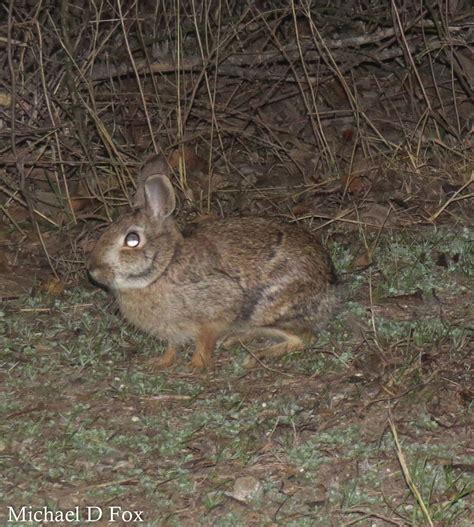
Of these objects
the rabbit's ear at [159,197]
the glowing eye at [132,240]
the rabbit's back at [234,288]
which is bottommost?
the rabbit's back at [234,288]

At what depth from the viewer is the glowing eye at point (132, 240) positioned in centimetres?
500

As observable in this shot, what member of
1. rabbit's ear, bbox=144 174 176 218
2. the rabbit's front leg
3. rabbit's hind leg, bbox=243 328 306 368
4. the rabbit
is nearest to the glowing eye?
the rabbit

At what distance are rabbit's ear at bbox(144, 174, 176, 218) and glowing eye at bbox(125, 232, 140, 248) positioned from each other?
0.15m

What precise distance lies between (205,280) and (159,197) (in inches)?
17.3

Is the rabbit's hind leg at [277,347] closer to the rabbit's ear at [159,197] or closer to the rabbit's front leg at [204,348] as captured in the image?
the rabbit's front leg at [204,348]

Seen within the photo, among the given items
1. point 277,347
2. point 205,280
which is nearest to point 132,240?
point 205,280

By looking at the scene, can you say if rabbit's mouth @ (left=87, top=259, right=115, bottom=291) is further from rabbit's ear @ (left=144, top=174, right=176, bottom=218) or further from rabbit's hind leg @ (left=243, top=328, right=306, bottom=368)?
rabbit's hind leg @ (left=243, top=328, right=306, bottom=368)

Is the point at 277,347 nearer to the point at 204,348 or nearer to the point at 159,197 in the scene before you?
the point at 204,348

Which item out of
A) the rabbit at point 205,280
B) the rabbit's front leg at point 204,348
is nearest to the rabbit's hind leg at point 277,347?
the rabbit at point 205,280

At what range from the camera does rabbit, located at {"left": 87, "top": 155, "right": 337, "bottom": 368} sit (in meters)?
5.02

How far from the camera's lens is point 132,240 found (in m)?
5.01

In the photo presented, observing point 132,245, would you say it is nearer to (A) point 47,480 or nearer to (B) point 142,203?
(B) point 142,203

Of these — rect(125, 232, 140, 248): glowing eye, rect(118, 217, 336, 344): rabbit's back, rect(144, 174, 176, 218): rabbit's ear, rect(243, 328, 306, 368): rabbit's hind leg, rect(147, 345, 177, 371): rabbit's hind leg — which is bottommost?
rect(147, 345, 177, 371): rabbit's hind leg

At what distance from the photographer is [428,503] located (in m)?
3.77
